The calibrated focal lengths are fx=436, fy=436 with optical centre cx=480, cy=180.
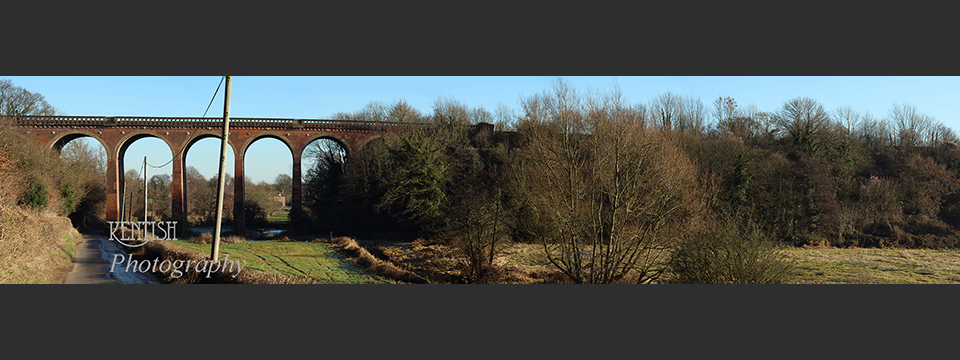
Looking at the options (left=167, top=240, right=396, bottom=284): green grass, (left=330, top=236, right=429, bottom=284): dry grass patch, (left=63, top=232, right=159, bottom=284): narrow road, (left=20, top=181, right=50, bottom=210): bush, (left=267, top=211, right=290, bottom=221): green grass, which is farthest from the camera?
(left=267, top=211, right=290, bottom=221): green grass

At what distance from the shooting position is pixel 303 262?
12875 millimetres

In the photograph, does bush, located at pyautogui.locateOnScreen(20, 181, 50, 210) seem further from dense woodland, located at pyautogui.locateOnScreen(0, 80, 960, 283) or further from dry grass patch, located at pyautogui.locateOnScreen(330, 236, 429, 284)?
dry grass patch, located at pyautogui.locateOnScreen(330, 236, 429, 284)

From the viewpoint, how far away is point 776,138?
24.0 meters

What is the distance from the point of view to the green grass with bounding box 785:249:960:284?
11.8 m

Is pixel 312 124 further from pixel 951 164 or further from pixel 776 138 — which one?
pixel 951 164

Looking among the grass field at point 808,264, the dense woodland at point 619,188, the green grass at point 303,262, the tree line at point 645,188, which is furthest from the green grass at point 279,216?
the green grass at point 303,262

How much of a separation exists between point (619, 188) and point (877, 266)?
455 inches

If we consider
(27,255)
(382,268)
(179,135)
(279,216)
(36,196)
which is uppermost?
(179,135)

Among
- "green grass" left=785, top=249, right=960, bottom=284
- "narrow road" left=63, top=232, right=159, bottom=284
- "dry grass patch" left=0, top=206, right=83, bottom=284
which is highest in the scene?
"dry grass patch" left=0, top=206, right=83, bottom=284

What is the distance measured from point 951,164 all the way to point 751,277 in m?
16.8

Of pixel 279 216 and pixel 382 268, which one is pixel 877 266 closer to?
pixel 382 268

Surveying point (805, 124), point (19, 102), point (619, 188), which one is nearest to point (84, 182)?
point (19, 102)

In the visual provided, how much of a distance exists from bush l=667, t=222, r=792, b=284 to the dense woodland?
0.09 feet

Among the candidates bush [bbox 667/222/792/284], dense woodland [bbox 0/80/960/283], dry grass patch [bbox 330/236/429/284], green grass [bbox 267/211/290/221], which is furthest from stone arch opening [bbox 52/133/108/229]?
bush [bbox 667/222/792/284]
